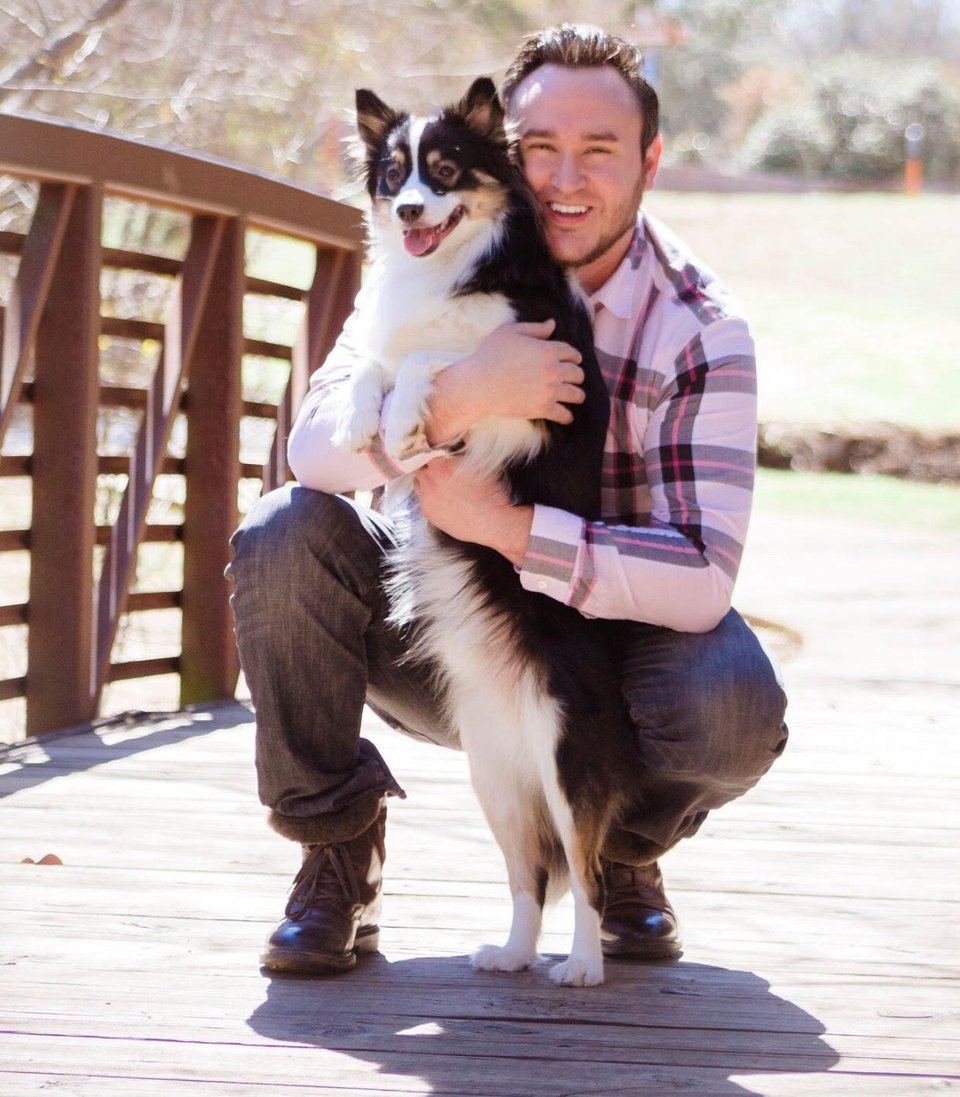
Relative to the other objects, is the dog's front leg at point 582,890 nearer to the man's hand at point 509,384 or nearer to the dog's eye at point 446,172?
the man's hand at point 509,384

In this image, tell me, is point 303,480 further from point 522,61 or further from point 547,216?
point 522,61

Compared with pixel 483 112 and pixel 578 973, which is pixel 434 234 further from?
pixel 578 973

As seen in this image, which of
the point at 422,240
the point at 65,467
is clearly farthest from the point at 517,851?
the point at 65,467

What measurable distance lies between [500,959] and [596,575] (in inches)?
21.4

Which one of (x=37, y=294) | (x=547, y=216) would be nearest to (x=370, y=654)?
(x=547, y=216)

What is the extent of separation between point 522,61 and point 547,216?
270 millimetres

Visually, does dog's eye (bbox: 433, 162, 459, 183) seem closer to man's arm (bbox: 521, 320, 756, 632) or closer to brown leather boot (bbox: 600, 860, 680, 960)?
man's arm (bbox: 521, 320, 756, 632)

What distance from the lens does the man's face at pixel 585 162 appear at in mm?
2355

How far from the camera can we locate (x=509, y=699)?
2.18 m

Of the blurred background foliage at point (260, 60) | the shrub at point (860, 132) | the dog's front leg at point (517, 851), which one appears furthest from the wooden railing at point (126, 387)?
the shrub at point (860, 132)

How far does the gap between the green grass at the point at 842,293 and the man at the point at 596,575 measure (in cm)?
965

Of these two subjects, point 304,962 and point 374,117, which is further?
point 374,117

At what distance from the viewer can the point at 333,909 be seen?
213 centimetres

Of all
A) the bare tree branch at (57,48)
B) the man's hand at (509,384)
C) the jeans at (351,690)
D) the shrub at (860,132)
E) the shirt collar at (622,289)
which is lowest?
the jeans at (351,690)
